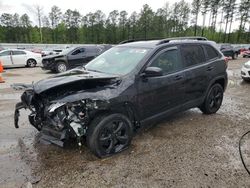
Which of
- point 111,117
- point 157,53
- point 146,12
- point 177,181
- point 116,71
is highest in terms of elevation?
point 146,12

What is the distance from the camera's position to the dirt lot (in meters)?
2.93

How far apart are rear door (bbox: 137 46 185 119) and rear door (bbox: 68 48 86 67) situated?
10302mm

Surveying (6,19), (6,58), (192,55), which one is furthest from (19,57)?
(6,19)

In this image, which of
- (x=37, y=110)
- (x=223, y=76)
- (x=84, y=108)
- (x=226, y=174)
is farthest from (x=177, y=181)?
(x=223, y=76)

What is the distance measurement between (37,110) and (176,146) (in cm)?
240

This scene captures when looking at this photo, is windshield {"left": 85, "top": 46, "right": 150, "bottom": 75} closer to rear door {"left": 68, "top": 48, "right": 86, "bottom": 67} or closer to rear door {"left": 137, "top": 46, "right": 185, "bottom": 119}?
rear door {"left": 137, "top": 46, "right": 185, "bottom": 119}

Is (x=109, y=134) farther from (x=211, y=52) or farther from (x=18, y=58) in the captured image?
(x=18, y=58)

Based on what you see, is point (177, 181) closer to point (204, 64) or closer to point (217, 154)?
point (217, 154)

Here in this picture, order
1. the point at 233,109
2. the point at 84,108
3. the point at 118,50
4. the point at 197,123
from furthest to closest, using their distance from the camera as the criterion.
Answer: the point at 233,109 < the point at 197,123 < the point at 118,50 < the point at 84,108

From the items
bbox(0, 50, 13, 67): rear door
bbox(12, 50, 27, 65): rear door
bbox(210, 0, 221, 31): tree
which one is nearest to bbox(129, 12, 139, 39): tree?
bbox(210, 0, 221, 31): tree

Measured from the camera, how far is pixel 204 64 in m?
4.95

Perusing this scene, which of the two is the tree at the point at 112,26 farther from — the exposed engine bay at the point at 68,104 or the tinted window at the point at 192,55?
the exposed engine bay at the point at 68,104

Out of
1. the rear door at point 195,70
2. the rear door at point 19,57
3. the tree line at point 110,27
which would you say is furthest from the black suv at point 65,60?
the tree line at point 110,27

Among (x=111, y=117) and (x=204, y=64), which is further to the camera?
(x=204, y=64)
